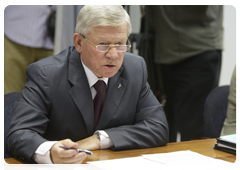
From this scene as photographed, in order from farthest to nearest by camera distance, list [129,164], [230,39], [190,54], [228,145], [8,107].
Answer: [230,39]
[190,54]
[8,107]
[228,145]
[129,164]

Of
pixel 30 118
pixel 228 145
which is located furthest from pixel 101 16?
pixel 228 145

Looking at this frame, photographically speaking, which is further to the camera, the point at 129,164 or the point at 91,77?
the point at 91,77

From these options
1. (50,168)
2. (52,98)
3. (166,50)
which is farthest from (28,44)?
(50,168)

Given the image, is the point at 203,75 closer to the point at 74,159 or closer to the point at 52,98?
the point at 52,98

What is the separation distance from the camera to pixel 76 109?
4.99ft

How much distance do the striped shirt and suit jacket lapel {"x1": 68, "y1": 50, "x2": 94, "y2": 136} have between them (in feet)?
3.21

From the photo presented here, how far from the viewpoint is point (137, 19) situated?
125 inches

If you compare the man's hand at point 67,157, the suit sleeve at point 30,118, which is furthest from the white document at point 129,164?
the suit sleeve at point 30,118

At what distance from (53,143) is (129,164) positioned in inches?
11.8

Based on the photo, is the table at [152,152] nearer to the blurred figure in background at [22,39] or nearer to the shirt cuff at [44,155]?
the shirt cuff at [44,155]

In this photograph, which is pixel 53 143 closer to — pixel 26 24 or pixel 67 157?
pixel 67 157

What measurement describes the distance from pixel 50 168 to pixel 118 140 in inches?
14.9

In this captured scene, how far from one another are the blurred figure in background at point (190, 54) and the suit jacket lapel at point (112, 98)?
1329mm

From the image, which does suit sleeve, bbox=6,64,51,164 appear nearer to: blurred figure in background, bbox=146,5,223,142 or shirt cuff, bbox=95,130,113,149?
shirt cuff, bbox=95,130,113,149
